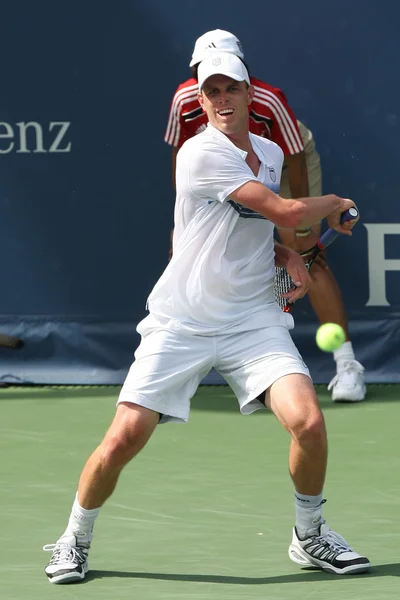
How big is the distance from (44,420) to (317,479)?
2.73 meters

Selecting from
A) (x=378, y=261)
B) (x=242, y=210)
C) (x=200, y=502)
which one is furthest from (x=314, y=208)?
(x=378, y=261)

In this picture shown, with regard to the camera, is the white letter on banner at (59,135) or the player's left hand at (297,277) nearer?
the player's left hand at (297,277)

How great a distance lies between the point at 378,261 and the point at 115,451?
3572 millimetres

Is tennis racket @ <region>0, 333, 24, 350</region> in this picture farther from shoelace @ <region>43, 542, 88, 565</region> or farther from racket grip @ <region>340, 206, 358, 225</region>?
racket grip @ <region>340, 206, 358, 225</region>

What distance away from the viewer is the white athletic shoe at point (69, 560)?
4277mm

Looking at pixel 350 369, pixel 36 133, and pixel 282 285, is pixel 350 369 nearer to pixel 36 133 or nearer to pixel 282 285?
pixel 36 133

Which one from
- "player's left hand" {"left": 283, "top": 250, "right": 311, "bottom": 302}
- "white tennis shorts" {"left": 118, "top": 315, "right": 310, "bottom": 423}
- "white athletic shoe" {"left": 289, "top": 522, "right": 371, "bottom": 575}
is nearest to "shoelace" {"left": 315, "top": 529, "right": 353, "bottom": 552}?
"white athletic shoe" {"left": 289, "top": 522, "right": 371, "bottom": 575}

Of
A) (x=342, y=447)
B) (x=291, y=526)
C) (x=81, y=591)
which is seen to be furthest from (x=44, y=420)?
(x=81, y=591)

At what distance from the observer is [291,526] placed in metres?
4.89

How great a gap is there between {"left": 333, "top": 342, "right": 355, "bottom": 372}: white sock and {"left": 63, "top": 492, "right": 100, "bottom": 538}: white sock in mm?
3103

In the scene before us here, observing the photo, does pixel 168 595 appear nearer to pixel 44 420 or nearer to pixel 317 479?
pixel 317 479

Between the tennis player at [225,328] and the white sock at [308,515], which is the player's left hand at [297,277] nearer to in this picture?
the tennis player at [225,328]

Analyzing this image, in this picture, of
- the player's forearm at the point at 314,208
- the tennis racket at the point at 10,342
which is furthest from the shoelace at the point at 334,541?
the tennis racket at the point at 10,342

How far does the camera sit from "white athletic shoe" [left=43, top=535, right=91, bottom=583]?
428 cm
